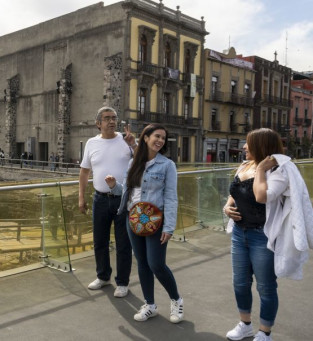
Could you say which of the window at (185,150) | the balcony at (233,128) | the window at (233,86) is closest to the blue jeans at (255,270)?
the window at (185,150)

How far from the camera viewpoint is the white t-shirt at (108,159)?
168 inches

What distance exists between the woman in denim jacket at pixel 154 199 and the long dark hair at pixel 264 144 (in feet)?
2.48

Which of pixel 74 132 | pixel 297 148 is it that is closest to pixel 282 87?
pixel 297 148

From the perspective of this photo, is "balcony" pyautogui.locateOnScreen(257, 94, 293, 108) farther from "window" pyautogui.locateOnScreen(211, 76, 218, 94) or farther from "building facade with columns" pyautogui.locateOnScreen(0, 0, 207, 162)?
"building facade with columns" pyautogui.locateOnScreen(0, 0, 207, 162)

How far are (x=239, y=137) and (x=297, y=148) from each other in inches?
426

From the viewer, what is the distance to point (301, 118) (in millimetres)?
51812

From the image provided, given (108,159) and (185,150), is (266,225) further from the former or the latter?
(185,150)

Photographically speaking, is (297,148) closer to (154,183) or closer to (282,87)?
(282,87)

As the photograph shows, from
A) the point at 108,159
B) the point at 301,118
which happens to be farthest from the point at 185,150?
the point at 108,159

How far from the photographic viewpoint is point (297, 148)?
4984 centimetres

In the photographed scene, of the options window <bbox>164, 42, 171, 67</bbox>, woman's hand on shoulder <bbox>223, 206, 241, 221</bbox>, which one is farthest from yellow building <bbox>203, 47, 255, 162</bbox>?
woman's hand on shoulder <bbox>223, 206, 241, 221</bbox>

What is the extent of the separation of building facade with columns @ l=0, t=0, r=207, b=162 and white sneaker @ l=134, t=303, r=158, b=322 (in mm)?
27362

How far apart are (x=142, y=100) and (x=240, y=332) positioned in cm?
3093

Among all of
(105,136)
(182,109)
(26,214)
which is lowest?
(26,214)
